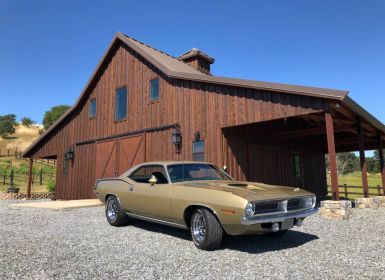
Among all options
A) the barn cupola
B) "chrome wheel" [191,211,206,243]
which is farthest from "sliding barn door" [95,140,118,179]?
"chrome wheel" [191,211,206,243]

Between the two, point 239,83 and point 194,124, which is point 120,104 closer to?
point 194,124

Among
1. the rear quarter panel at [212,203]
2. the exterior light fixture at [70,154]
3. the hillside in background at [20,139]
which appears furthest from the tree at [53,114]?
the rear quarter panel at [212,203]

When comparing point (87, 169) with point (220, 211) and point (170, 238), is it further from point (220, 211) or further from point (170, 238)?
point (220, 211)

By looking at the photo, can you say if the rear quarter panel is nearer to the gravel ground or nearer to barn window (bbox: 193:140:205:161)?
the gravel ground

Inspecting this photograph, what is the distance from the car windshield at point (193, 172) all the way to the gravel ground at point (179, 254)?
118 centimetres

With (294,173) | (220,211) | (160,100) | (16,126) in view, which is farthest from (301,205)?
(16,126)

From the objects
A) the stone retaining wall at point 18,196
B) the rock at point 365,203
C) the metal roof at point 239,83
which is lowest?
the stone retaining wall at point 18,196

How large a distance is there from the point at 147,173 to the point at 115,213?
4.04 ft

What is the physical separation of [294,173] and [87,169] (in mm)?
10525

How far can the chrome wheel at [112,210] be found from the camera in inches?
301

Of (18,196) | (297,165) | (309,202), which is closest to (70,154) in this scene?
(18,196)

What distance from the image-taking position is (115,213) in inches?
302

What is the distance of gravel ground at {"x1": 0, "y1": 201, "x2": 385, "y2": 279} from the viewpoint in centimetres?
417

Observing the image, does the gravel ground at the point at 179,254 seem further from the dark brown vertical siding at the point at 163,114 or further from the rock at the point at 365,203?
the rock at the point at 365,203
